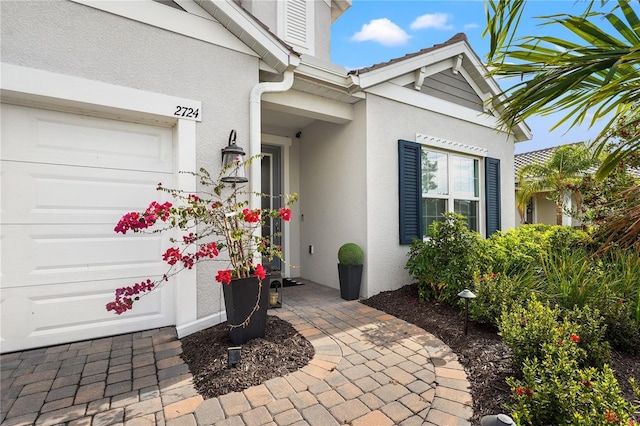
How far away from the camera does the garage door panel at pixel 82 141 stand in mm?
3057

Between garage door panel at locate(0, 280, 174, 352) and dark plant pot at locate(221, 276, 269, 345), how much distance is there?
4.22ft

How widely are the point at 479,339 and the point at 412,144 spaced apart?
11.3 ft

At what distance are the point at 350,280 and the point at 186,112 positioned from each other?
341 centimetres

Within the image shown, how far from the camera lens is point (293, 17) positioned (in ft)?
22.3

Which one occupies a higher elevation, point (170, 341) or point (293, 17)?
point (293, 17)

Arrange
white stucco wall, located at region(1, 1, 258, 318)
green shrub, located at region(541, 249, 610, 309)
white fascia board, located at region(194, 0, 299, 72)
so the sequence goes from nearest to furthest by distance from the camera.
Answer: white stucco wall, located at region(1, 1, 258, 318)
green shrub, located at region(541, 249, 610, 309)
white fascia board, located at region(194, 0, 299, 72)

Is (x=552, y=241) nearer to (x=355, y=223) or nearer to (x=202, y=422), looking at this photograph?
(x=355, y=223)

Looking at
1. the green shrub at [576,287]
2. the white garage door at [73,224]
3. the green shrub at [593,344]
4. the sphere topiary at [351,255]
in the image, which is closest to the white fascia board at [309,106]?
the white garage door at [73,224]

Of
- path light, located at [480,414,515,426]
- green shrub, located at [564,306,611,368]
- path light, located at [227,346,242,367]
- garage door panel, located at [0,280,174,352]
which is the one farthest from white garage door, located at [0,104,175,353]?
green shrub, located at [564,306,611,368]

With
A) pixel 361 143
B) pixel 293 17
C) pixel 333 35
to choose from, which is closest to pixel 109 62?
pixel 361 143

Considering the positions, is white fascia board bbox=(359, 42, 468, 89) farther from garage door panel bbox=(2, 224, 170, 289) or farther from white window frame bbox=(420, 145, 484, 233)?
garage door panel bbox=(2, 224, 170, 289)

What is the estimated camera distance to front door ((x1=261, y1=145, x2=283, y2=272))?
6.15 metres

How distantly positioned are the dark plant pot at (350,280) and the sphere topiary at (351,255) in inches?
2.6

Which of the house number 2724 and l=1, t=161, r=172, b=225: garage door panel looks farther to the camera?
the house number 2724
